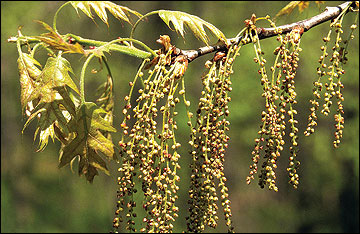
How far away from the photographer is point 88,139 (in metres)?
1.07

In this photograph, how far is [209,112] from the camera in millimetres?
1002

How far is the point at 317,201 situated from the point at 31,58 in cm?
404

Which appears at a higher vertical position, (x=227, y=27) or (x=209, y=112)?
(x=227, y=27)

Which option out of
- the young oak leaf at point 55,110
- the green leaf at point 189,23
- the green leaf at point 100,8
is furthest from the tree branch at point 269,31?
the young oak leaf at point 55,110

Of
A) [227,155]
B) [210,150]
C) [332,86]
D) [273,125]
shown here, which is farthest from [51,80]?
[227,155]

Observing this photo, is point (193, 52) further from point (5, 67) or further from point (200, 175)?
point (5, 67)

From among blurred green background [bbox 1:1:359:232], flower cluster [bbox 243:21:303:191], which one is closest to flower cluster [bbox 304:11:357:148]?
flower cluster [bbox 243:21:303:191]

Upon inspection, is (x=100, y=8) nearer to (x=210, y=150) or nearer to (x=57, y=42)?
(x=57, y=42)

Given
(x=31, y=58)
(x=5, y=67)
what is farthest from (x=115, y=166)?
(x=31, y=58)

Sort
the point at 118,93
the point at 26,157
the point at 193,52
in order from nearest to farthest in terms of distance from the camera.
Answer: the point at 193,52
the point at 118,93
the point at 26,157

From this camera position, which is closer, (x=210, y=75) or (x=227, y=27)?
(x=210, y=75)

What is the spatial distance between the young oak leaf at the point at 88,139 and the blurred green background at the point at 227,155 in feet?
10.1

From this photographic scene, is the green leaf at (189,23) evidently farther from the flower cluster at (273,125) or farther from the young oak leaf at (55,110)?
the young oak leaf at (55,110)

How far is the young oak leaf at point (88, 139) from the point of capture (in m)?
1.05
